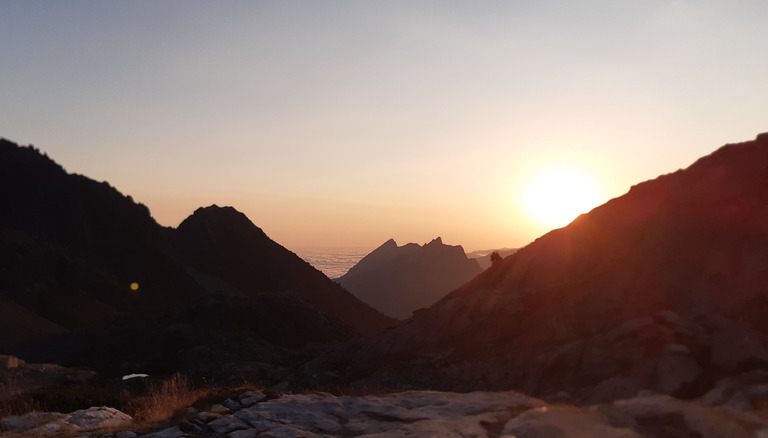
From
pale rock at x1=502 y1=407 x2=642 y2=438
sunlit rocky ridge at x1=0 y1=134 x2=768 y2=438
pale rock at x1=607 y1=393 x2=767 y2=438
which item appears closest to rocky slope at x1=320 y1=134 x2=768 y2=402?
sunlit rocky ridge at x1=0 y1=134 x2=768 y2=438

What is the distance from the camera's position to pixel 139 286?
262ft

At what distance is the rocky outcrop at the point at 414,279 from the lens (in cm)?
12106

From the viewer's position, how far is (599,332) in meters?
18.9

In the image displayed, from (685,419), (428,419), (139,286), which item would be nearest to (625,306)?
(685,419)

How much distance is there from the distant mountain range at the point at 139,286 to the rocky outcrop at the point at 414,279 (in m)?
34.5

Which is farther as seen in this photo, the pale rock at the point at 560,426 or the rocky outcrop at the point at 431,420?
the rocky outcrop at the point at 431,420

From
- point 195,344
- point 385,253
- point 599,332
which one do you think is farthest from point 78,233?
point 385,253

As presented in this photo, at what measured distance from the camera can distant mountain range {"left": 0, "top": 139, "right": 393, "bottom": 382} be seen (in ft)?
165

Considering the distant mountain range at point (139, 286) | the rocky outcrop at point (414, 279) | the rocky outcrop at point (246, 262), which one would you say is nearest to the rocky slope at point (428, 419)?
the distant mountain range at point (139, 286)

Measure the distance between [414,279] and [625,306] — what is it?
10885cm

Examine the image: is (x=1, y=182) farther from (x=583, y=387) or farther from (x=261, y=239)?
(x=583, y=387)

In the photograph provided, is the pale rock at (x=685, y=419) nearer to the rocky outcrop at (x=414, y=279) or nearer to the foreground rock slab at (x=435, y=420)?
the foreground rock slab at (x=435, y=420)

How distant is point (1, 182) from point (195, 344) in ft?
184

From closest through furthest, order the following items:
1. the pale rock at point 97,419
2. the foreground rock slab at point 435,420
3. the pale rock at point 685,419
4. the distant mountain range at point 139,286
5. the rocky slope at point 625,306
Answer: the pale rock at point 685,419
the foreground rock slab at point 435,420
the pale rock at point 97,419
the rocky slope at point 625,306
the distant mountain range at point 139,286
